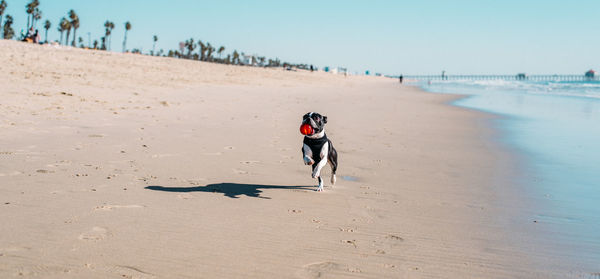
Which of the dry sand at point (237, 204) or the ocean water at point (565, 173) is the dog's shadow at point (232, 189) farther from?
the ocean water at point (565, 173)

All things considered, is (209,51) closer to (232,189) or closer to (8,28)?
(8,28)

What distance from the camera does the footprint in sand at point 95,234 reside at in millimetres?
3908

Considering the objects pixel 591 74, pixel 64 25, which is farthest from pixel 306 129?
pixel 591 74

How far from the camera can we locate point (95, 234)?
13.1 feet

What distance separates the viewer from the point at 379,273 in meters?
3.55

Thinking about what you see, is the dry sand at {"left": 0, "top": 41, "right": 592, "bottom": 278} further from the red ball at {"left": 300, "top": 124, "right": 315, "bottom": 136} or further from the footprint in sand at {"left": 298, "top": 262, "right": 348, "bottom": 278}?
the red ball at {"left": 300, "top": 124, "right": 315, "bottom": 136}

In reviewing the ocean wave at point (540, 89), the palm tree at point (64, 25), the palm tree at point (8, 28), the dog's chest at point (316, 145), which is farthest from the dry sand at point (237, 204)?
the palm tree at point (8, 28)

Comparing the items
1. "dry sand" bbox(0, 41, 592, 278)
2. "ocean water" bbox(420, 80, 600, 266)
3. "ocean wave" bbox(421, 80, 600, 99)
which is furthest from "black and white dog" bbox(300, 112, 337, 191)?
"ocean wave" bbox(421, 80, 600, 99)

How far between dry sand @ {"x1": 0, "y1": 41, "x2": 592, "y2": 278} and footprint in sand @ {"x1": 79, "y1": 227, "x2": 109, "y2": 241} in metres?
0.02

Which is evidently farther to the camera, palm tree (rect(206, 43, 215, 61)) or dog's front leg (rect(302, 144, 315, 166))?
palm tree (rect(206, 43, 215, 61))

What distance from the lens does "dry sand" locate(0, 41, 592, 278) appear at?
11.9ft

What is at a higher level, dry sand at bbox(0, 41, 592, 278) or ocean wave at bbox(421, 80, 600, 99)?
ocean wave at bbox(421, 80, 600, 99)

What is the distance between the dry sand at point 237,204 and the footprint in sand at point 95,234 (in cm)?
2

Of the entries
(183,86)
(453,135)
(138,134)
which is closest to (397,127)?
(453,135)
